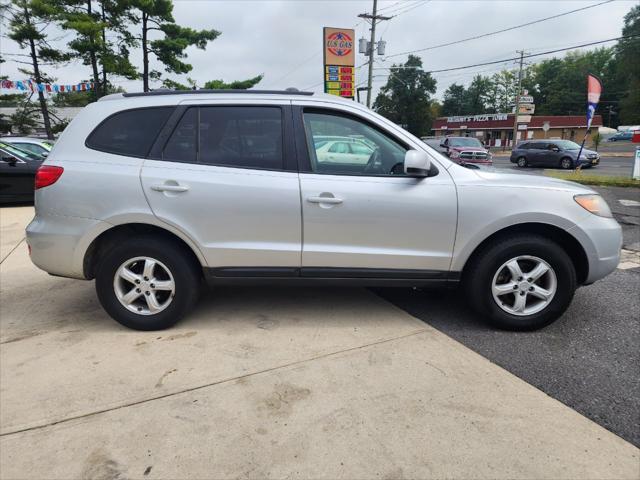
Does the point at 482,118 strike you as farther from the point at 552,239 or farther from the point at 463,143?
the point at 552,239

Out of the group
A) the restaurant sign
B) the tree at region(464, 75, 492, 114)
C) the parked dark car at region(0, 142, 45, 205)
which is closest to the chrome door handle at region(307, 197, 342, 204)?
the parked dark car at region(0, 142, 45, 205)

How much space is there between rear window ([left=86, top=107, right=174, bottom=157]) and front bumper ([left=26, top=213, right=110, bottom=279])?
1.89 feet

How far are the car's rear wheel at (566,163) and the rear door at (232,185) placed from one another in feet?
77.9

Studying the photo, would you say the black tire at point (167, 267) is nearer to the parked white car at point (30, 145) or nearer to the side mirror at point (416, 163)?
the side mirror at point (416, 163)

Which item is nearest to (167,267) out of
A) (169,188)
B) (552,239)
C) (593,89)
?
(169,188)

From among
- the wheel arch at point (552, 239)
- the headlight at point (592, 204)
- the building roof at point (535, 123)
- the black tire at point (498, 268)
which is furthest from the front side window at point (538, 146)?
the building roof at point (535, 123)

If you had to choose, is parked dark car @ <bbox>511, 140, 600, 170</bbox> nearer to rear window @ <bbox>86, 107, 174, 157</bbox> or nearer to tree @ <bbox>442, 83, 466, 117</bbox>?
rear window @ <bbox>86, 107, 174, 157</bbox>

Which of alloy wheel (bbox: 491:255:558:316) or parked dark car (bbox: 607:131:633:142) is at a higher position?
parked dark car (bbox: 607:131:633:142)

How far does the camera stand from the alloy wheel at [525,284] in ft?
10.5

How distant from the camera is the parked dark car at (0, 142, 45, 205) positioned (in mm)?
9133

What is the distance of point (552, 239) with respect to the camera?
3.29 meters

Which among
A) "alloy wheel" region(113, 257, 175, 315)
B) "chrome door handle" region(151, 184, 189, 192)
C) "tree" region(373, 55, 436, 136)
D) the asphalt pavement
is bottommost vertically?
the asphalt pavement

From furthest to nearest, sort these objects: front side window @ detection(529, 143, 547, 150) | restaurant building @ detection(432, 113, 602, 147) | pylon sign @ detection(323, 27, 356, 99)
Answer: restaurant building @ detection(432, 113, 602, 147)
front side window @ detection(529, 143, 547, 150)
pylon sign @ detection(323, 27, 356, 99)

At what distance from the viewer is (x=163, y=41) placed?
74.7 ft
